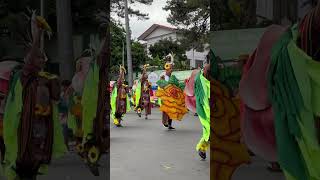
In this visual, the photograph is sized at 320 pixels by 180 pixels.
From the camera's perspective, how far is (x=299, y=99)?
233cm

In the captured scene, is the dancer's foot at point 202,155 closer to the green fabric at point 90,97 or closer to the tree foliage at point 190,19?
the green fabric at point 90,97

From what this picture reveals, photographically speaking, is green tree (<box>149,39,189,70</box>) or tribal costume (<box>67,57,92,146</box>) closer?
tribal costume (<box>67,57,92,146</box>)

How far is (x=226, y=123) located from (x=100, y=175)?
1116 millimetres

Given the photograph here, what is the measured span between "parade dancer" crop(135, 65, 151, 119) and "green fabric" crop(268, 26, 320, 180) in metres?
13.1

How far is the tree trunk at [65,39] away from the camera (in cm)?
369

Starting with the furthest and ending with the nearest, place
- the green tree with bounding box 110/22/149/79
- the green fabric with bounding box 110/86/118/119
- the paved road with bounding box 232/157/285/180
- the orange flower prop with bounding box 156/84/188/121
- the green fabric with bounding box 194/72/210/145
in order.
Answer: the green tree with bounding box 110/22/149/79
the green fabric with bounding box 110/86/118/119
the orange flower prop with bounding box 156/84/188/121
the green fabric with bounding box 194/72/210/145
the paved road with bounding box 232/157/285/180

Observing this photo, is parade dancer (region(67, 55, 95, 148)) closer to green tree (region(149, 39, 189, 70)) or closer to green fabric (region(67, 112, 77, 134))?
green fabric (region(67, 112, 77, 134))

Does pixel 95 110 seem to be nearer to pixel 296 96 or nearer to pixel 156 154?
pixel 296 96

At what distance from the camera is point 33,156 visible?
381 centimetres

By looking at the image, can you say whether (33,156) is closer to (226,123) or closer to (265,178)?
(226,123)

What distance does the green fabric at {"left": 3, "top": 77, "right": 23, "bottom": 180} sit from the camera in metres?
3.76

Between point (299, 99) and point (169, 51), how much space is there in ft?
86.3

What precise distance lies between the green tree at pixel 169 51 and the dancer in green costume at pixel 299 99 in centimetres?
2505

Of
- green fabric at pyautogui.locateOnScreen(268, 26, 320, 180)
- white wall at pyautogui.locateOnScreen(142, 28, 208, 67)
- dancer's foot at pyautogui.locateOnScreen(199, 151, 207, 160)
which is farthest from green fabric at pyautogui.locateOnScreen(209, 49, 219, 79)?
white wall at pyautogui.locateOnScreen(142, 28, 208, 67)
